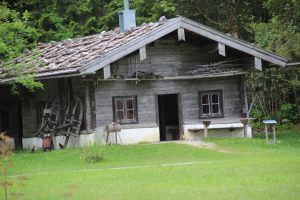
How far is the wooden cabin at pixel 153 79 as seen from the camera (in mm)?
27375

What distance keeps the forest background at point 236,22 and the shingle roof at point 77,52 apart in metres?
1.37

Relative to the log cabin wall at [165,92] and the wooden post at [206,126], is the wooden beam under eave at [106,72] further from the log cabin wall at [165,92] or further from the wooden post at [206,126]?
the wooden post at [206,126]

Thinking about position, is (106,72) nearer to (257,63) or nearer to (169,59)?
(169,59)

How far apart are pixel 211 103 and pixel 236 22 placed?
9.55 metres

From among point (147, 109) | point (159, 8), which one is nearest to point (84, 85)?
point (147, 109)

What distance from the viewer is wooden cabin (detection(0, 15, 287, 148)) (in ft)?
89.8

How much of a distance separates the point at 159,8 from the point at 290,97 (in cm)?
906

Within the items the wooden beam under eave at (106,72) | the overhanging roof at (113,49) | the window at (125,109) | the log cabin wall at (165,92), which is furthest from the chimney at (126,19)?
the wooden beam under eave at (106,72)

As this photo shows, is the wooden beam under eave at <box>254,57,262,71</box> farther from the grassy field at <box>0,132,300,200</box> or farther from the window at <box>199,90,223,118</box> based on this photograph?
the grassy field at <box>0,132,300,200</box>

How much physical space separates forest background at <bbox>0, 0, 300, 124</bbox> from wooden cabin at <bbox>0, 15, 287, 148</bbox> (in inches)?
117

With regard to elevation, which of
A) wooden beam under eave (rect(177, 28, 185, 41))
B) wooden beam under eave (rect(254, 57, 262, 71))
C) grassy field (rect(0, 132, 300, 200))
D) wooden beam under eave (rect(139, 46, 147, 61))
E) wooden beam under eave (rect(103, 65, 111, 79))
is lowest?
grassy field (rect(0, 132, 300, 200))

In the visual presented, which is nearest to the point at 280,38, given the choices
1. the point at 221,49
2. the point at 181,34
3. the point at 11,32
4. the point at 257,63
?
the point at 257,63

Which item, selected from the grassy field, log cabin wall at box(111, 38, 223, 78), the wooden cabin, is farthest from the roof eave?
the grassy field

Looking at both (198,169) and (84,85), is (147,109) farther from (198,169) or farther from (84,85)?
(198,169)
